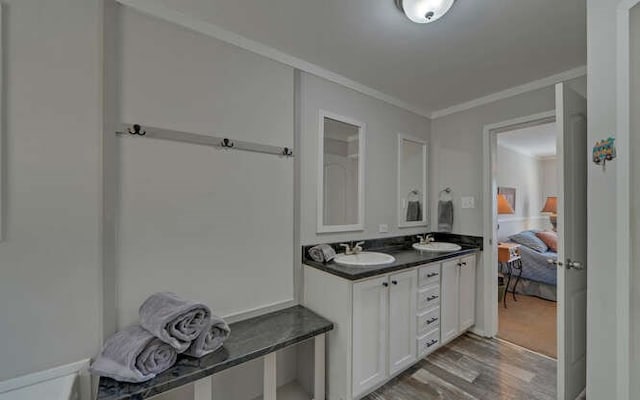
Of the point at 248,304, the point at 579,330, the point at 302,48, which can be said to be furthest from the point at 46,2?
the point at 579,330

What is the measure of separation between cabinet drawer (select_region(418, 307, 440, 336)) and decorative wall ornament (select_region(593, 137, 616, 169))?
4.86 ft

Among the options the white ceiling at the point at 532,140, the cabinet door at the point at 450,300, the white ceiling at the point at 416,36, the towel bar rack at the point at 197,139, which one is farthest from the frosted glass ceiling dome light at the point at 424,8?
the white ceiling at the point at 532,140

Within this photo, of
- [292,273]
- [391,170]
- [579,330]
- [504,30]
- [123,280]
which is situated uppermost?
[504,30]

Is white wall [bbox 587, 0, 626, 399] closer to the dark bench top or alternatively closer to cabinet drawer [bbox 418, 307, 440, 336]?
cabinet drawer [bbox 418, 307, 440, 336]

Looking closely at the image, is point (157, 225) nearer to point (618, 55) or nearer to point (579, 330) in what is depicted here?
point (618, 55)

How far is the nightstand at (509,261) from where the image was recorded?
352 cm

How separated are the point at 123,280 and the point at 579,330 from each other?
264 cm

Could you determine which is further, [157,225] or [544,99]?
[544,99]

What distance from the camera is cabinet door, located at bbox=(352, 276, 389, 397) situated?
1.61m

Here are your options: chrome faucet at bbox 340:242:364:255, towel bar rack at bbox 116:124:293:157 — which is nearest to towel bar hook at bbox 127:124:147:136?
towel bar rack at bbox 116:124:293:157

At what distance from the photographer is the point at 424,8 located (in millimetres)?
1323

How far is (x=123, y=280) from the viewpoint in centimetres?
131

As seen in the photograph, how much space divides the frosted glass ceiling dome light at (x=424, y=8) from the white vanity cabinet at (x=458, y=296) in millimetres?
1830

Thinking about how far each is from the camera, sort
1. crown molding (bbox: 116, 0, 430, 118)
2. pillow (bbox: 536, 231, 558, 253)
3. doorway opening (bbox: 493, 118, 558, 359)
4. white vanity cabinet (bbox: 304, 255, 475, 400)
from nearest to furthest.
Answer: crown molding (bbox: 116, 0, 430, 118), white vanity cabinet (bbox: 304, 255, 475, 400), doorway opening (bbox: 493, 118, 558, 359), pillow (bbox: 536, 231, 558, 253)
